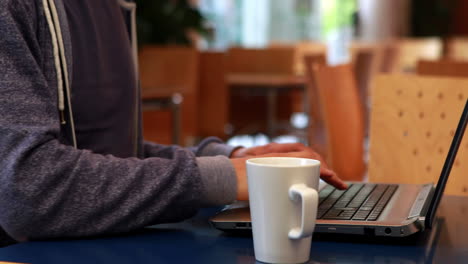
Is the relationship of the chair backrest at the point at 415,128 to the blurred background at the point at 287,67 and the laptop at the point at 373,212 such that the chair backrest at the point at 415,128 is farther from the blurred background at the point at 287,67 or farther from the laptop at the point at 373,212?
the laptop at the point at 373,212

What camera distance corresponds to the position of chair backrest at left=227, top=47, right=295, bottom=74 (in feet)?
20.7

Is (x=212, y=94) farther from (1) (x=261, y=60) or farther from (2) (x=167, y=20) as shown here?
(1) (x=261, y=60)

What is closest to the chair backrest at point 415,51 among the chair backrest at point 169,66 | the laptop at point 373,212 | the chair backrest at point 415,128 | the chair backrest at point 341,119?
the chair backrest at point 169,66

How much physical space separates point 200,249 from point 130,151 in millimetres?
374

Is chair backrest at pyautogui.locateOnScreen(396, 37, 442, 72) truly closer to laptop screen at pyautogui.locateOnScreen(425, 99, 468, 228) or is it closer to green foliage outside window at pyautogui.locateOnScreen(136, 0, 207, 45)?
green foliage outside window at pyautogui.locateOnScreen(136, 0, 207, 45)

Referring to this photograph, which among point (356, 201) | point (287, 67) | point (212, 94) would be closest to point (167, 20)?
point (212, 94)

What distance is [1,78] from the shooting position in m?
0.83

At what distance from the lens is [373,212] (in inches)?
35.0

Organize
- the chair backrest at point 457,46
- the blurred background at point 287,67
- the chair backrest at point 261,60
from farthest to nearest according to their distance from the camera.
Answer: the chair backrest at point 457,46 < the chair backrest at point 261,60 < the blurred background at point 287,67

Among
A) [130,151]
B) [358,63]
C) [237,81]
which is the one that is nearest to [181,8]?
[237,81]

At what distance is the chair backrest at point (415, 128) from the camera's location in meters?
1.63

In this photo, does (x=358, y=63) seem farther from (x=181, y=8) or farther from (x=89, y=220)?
(x=89, y=220)

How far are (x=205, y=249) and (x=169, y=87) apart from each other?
3.85 metres

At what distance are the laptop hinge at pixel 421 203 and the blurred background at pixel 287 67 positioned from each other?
0.49 metres
